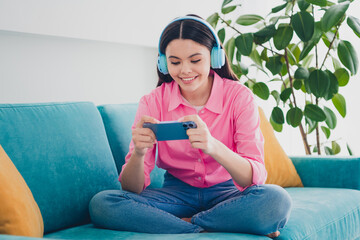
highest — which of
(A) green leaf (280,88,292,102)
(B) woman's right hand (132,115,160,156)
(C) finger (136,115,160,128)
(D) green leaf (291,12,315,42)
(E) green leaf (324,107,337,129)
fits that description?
(D) green leaf (291,12,315,42)

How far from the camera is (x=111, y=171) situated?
173 centimetres

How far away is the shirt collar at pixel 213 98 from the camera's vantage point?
162cm

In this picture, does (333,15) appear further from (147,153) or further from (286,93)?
(147,153)

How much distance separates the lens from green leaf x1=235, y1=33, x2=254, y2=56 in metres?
2.65

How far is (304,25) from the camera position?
8.12 feet

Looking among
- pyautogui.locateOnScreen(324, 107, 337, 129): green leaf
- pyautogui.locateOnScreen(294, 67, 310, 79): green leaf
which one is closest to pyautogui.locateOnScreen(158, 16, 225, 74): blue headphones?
pyautogui.locateOnScreen(294, 67, 310, 79): green leaf

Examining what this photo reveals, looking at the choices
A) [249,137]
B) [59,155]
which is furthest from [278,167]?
A: [59,155]

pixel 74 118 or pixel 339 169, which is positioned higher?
pixel 74 118

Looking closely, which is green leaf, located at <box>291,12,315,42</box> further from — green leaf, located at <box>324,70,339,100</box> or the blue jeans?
the blue jeans

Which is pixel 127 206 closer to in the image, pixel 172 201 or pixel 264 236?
pixel 172 201

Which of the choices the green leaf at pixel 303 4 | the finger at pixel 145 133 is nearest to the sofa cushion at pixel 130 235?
the finger at pixel 145 133

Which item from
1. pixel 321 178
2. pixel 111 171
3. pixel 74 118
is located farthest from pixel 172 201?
pixel 321 178

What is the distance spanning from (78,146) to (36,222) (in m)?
0.47

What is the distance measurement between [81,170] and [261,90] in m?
1.57
